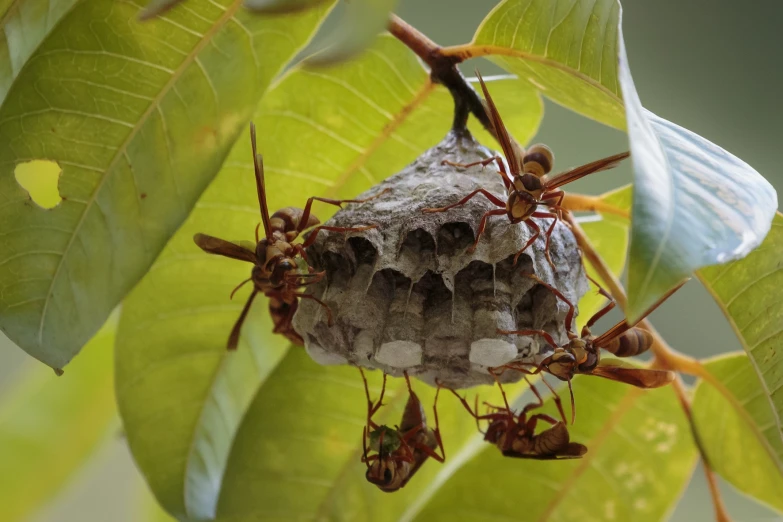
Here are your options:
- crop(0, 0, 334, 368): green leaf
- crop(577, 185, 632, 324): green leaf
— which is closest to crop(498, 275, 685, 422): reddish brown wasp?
crop(577, 185, 632, 324): green leaf

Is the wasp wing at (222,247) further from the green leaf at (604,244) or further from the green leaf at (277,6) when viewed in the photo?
the green leaf at (604,244)

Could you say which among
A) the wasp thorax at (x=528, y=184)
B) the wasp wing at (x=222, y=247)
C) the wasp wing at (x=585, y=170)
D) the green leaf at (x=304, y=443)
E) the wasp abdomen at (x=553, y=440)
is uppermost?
the wasp wing at (x=585, y=170)

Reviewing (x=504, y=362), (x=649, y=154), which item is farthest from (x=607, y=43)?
(x=504, y=362)

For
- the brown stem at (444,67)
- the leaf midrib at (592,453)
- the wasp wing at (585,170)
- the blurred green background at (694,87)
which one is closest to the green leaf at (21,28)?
the brown stem at (444,67)

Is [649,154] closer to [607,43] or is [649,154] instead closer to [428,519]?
[607,43]

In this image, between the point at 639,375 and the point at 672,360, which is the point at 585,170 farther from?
the point at 672,360

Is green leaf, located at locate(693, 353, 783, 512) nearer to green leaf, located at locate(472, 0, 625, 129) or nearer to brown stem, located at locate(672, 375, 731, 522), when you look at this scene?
brown stem, located at locate(672, 375, 731, 522)
